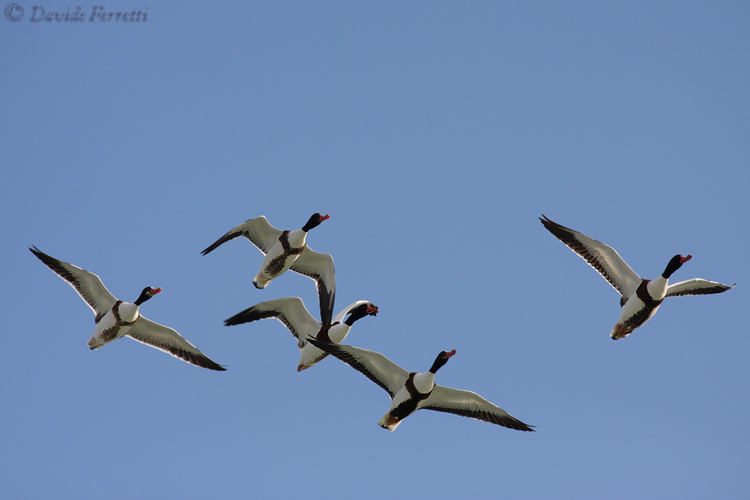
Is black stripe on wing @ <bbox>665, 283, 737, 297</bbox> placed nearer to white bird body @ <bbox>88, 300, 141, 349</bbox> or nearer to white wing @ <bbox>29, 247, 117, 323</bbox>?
white bird body @ <bbox>88, 300, 141, 349</bbox>

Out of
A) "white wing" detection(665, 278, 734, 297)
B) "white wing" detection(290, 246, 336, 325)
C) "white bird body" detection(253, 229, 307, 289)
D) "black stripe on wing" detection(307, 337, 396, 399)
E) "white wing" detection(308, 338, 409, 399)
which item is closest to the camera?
"black stripe on wing" detection(307, 337, 396, 399)

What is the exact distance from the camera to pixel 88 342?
1544cm

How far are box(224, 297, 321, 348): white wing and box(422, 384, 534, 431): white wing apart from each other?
3866 mm

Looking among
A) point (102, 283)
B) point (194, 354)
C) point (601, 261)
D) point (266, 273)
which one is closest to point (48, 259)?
point (102, 283)

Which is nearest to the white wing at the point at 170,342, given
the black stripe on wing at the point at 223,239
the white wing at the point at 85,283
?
the white wing at the point at 85,283

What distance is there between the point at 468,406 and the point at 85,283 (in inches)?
351

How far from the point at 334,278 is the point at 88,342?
5.93 meters

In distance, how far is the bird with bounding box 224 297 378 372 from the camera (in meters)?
15.9

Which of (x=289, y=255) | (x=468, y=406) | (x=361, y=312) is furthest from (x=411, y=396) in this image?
(x=289, y=255)

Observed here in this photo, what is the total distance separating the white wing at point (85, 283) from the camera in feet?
50.8

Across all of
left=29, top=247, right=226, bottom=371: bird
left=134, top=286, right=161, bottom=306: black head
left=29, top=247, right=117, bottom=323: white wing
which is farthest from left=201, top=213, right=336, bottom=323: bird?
left=29, top=247, right=117, bottom=323: white wing

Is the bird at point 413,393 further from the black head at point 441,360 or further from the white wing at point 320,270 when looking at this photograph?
the white wing at point 320,270

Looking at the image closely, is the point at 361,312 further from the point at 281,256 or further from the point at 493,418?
the point at 493,418

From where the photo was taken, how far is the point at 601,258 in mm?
15820
